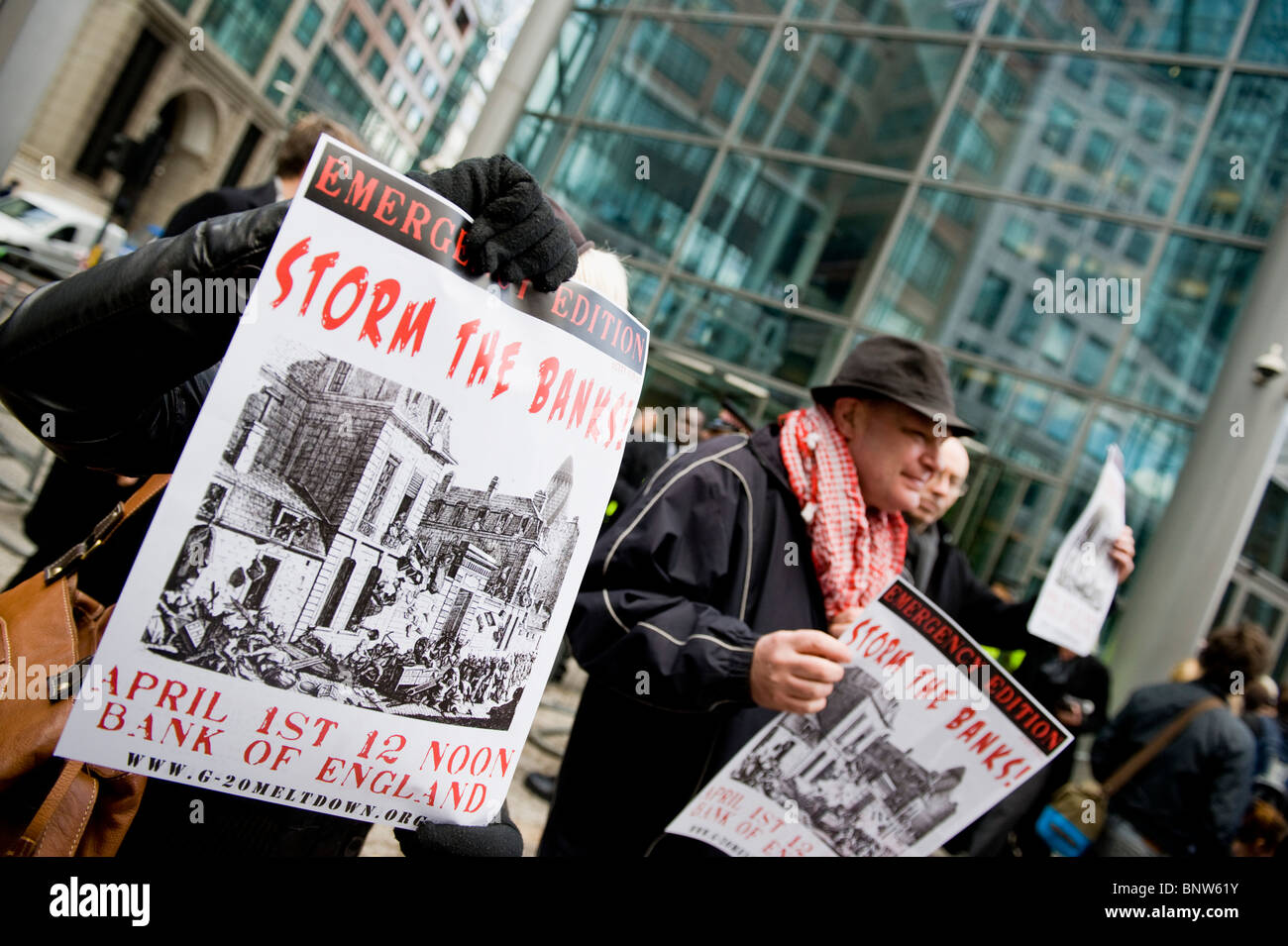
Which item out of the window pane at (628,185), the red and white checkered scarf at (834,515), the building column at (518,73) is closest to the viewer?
the red and white checkered scarf at (834,515)

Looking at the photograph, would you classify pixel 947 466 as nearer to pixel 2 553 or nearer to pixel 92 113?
pixel 2 553

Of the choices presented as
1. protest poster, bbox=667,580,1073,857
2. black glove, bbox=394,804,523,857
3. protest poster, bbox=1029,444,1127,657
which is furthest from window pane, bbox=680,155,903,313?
black glove, bbox=394,804,523,857

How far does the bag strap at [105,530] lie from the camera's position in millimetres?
1055

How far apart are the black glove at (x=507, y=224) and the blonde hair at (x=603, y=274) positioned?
0.27 m

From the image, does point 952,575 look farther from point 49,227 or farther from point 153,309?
point 49,227

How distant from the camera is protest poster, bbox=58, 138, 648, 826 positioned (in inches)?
31.7

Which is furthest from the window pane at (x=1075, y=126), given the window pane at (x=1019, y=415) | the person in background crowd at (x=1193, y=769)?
the person in background crowd at (x=1193, y=769)

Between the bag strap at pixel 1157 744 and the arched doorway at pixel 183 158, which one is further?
the arched doorway at pixel 183 158

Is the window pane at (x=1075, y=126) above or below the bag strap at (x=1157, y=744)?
above

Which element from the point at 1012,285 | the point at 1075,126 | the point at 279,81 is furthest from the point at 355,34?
the point at 1012,285

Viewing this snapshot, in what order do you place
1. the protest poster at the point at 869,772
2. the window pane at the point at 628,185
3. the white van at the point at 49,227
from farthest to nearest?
the white van at the point at 49,227
the window pane at the point at 628,185
the protest poster at the point at 869,772

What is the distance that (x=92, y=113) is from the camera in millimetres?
24766

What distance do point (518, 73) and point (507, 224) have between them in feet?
37.2

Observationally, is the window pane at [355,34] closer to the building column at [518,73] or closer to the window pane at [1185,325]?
the building column at [518,73]
